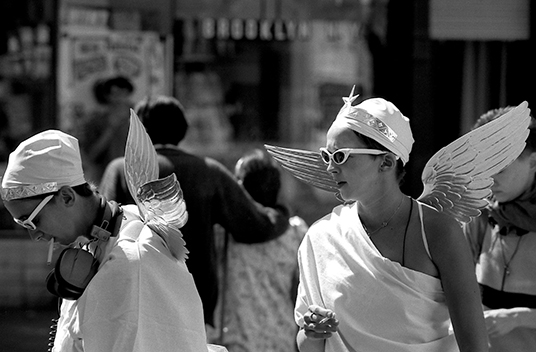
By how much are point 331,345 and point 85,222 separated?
801mm

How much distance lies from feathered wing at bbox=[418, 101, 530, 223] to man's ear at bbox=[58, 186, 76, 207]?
1.08m

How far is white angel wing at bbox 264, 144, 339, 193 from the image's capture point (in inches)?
126

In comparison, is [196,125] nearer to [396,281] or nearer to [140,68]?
[140,68]

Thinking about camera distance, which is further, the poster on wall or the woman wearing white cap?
the poster on wall

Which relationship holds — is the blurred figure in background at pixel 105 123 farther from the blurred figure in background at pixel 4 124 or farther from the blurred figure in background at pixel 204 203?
the blurred figure in background at pixel 204 203

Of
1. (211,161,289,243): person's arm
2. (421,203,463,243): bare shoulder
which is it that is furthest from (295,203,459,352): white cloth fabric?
(211,161,289,243): person's arm

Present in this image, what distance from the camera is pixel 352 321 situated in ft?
9.05

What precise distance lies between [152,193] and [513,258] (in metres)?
1.54

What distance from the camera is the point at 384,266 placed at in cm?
275

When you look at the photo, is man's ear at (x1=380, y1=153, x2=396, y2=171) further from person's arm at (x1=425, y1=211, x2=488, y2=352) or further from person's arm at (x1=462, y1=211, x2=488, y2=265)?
person's arm at (x1=462, y1=211, x2=488, y2=265)

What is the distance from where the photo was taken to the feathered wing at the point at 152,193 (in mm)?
2621

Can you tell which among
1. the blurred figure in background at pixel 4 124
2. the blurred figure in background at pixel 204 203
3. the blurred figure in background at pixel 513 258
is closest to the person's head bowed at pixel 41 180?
the blurred figure in background at pixel 513 258

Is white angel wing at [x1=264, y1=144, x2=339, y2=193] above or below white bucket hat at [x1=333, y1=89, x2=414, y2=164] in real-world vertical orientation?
below

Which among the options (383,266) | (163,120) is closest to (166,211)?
(383,266)
